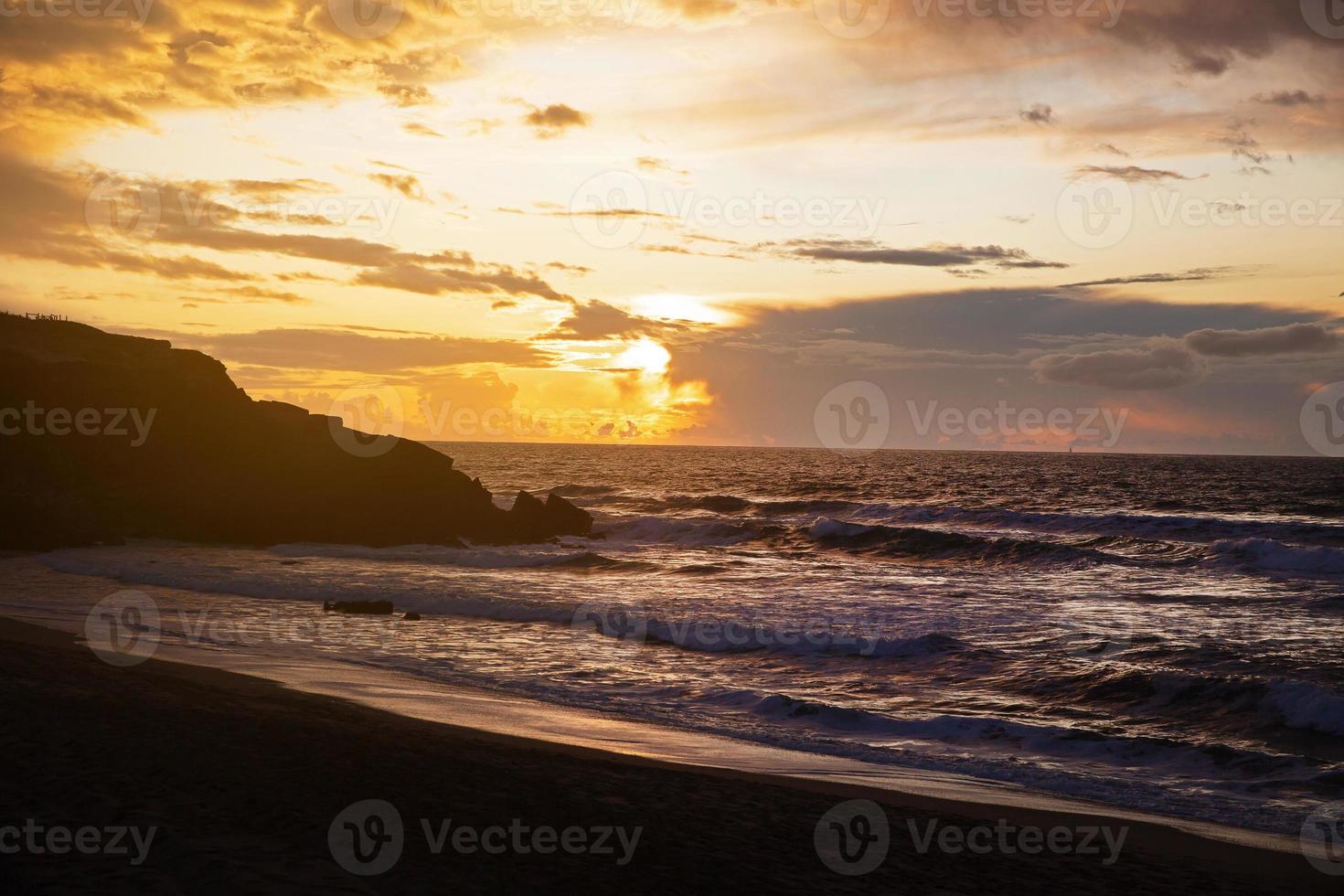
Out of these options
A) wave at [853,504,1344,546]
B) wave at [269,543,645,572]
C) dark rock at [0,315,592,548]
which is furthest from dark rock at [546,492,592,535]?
wave at [853,504,1344,546]

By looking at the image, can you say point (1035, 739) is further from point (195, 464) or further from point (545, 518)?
point (195, 464)

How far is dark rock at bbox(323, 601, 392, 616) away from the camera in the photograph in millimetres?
26188

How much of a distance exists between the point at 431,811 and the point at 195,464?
4351 centimetres

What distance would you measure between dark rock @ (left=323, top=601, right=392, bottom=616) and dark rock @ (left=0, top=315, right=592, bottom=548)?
1922 cm

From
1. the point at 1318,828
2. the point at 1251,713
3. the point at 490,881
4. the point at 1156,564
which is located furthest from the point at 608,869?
the point at 1156,564

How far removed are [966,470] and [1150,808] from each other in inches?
4736

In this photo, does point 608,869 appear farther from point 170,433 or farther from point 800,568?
point 170,433

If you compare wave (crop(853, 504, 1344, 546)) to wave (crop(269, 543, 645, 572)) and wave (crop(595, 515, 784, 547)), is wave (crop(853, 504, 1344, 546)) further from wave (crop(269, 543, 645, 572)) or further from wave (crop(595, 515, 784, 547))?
wave (crop(269, 543, 645, 572))

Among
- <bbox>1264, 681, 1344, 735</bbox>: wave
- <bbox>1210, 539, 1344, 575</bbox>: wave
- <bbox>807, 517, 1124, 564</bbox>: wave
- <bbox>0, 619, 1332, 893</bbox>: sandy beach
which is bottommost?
<bbox>0, 619, 1332, 893</bbox>: sandy beach

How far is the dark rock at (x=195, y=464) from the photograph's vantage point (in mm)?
43169

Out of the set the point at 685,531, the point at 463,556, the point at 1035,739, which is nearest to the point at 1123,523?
the point at 685,531

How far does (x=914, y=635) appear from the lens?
77.0 ft

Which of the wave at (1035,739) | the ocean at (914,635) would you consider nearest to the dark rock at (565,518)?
the ocean at (914,635)

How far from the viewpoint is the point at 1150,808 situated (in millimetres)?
12133
